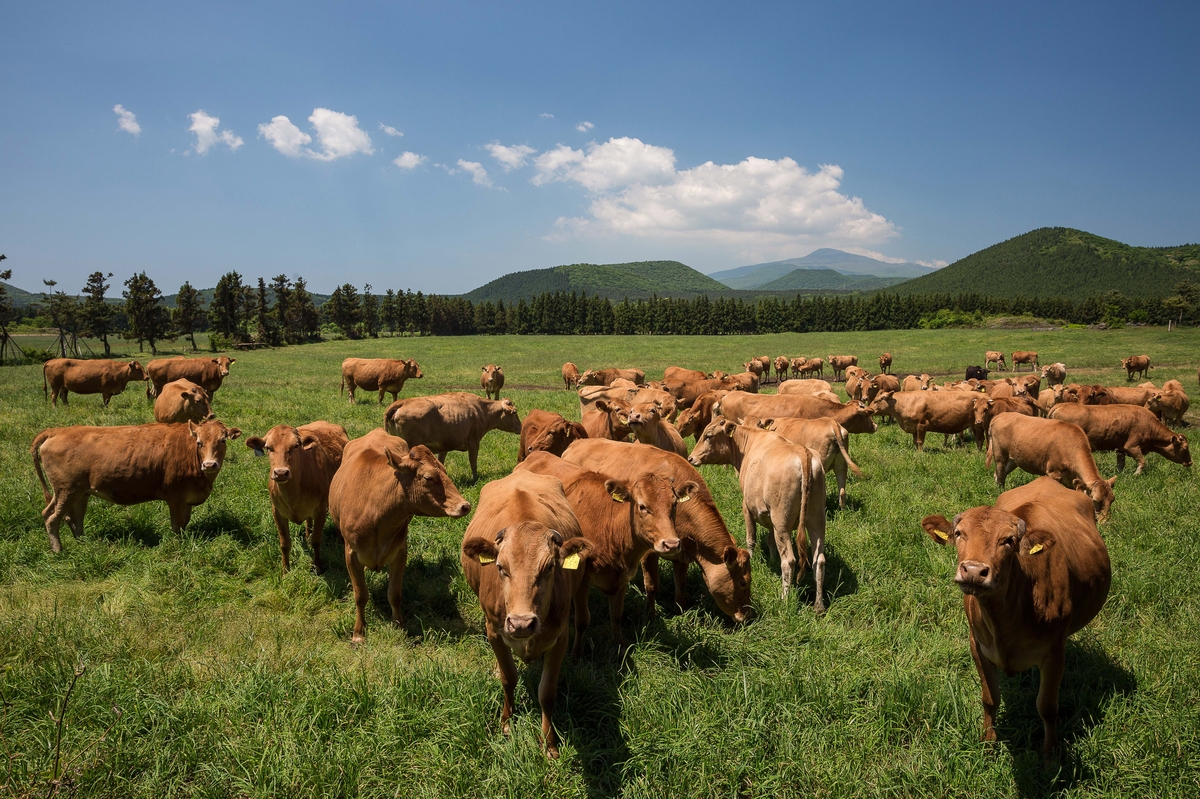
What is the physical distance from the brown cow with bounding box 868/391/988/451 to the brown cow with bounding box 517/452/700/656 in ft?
34.8

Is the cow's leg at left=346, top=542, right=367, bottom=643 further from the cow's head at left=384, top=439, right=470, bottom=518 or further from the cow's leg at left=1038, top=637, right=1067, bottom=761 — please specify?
the cow's leg at left=1038, top=637, right=1067, bottom=761

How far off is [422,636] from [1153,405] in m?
20.6

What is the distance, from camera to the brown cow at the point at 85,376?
18359 millimetres

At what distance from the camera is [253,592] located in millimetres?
6477

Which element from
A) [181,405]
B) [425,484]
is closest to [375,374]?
[181,405]

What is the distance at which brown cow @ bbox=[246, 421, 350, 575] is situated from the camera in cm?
679

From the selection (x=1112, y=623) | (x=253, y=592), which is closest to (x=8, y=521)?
(x=253, y=592)

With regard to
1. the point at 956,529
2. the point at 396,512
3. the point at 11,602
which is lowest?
the point at 11,602

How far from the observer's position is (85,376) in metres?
18.4

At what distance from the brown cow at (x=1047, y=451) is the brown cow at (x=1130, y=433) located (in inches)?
79.1

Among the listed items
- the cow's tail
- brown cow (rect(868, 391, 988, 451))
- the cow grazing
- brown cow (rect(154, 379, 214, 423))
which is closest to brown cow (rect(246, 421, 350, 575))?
the cow's tail

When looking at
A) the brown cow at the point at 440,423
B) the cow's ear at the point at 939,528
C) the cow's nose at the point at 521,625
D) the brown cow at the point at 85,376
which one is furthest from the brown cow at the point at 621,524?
the brown cow at the point at 85,376

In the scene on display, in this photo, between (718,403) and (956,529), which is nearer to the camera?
(956,529)

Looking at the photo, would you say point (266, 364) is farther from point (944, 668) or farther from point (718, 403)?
point (944, 668)
